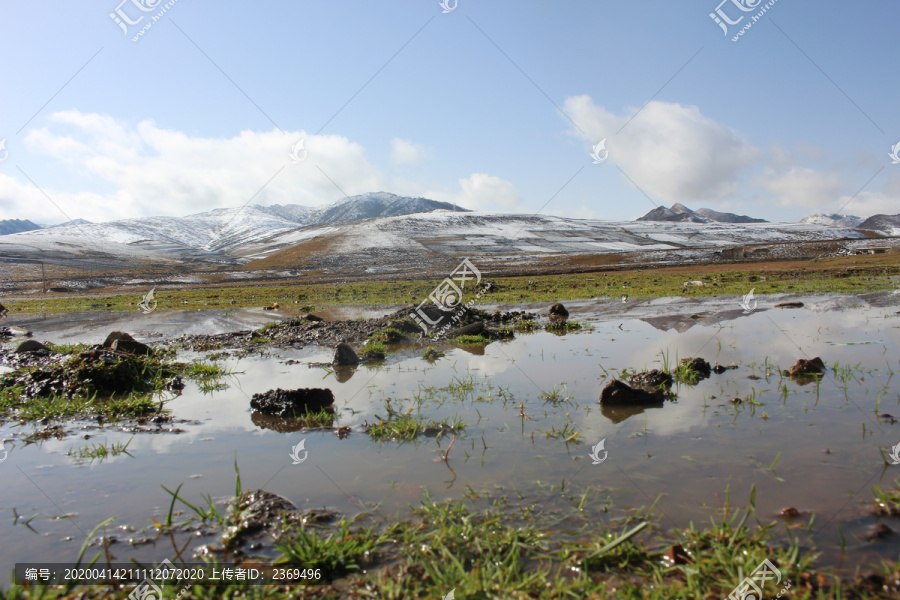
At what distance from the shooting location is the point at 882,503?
13.6 feet

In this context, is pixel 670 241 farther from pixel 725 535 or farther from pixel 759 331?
pixel 725 535

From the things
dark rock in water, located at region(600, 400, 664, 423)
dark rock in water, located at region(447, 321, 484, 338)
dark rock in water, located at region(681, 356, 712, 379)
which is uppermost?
dark rock in water, located at region(447, 321, 484, 338)

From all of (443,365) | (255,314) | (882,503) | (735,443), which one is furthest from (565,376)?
(255,314)

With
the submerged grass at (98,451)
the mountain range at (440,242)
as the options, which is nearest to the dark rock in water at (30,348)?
the submerged grass at (98,451)

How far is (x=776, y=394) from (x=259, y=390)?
8257 mm

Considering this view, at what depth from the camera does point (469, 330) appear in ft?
46.0

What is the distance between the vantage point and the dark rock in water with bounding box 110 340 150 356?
11.0 metres

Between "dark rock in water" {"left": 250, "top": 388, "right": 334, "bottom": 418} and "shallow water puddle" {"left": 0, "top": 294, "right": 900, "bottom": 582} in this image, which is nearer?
"shallow water puddle" {"left": 0, "top": 294, "right": 900, "bottom": 582}

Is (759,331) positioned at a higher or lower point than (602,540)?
higher

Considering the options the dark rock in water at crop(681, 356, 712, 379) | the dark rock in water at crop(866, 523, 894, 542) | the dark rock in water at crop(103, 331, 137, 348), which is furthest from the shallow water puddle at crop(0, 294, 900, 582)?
the dark rock in water at crop(103, 331, 137, 348)

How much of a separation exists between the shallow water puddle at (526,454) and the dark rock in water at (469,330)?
397 cm

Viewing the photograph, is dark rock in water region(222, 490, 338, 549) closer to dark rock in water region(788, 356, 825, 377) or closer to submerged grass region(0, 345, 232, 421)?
submerged grass region(0, 345, 232, 421)

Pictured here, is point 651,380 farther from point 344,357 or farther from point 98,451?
point 98,451
